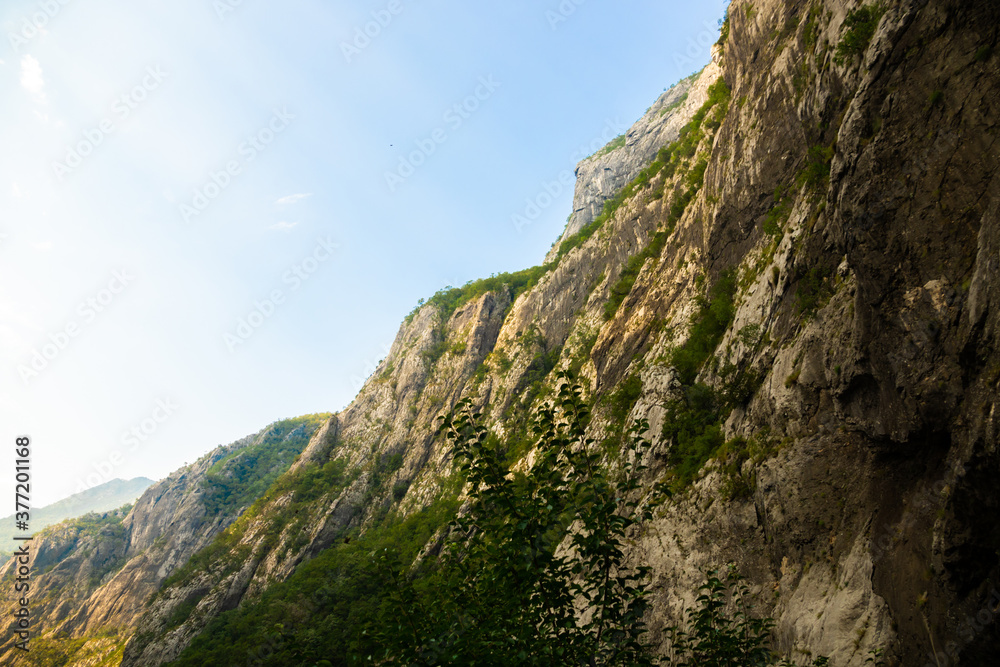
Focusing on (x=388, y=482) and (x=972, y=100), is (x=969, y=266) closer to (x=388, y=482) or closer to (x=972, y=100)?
(x=972, y=100)

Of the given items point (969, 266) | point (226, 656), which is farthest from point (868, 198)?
point (226, 656)

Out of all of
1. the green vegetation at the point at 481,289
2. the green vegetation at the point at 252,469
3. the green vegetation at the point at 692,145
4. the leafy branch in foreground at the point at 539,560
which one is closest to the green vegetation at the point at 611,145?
the green vegetation at the point at 481,289

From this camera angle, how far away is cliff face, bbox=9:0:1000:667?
935 centimetres

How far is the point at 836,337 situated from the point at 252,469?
485 ft

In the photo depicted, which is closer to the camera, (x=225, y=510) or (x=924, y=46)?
(x=924, y=46)

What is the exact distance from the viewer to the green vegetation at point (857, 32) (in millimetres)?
18016

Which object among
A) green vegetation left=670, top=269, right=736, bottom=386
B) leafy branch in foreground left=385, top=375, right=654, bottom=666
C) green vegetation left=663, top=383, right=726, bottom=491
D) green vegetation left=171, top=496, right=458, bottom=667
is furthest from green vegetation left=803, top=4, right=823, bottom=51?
green vegetation left=171, top=496, right=458, bottom=667

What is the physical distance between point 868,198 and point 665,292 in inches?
1044

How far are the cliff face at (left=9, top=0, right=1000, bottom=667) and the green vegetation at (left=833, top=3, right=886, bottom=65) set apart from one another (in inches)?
3.8

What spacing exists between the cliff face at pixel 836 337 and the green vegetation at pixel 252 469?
101171 millimetres

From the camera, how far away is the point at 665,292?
1527 inches

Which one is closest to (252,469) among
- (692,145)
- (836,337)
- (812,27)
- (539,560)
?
(692,145)

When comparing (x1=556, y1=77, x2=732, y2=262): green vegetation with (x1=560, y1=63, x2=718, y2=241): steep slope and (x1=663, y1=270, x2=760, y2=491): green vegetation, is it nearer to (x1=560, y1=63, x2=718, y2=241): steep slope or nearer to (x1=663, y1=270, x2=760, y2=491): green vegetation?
(x1=663, y1=270, x2=760, y2=491): green vegetation

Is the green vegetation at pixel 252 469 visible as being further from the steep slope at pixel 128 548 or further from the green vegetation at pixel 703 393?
the green vegetation at pixel 703 393
